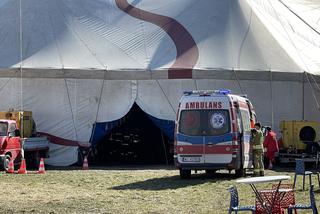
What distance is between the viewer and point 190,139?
19.4m

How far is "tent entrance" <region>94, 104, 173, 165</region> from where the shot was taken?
94.3 feet

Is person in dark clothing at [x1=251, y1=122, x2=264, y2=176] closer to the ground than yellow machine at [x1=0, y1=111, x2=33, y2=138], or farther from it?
closer to the ground

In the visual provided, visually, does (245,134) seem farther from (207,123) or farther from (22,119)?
(22,119)

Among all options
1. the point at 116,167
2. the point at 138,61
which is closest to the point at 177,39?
the point at 138,61

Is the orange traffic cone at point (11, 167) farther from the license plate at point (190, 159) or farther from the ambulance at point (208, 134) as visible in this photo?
the license plate at point (190, 159)

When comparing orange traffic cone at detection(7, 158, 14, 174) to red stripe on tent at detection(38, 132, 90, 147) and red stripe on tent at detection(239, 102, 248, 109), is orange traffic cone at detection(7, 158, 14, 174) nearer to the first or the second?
red stripe on tent at detection(38, 132, 90, 147)

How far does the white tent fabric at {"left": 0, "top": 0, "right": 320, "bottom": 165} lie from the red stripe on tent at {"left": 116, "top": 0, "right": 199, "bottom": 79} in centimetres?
4

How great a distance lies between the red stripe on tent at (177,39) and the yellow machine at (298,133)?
414 centimetres

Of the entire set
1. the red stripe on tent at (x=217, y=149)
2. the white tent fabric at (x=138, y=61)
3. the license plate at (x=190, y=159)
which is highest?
the white tent fabric at (x=138, y=61)

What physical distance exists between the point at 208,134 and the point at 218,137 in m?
0.29

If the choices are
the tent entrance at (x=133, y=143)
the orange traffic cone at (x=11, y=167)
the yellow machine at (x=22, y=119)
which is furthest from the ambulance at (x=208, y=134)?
the tent entrance at (x=133, y=143)

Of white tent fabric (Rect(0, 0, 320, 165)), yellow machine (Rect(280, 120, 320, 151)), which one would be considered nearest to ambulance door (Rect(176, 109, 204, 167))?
white tent fabric (Rect(0, 0, 320, 165))

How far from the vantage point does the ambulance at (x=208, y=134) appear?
1917cm

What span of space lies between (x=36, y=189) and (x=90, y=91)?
10.3 meters
